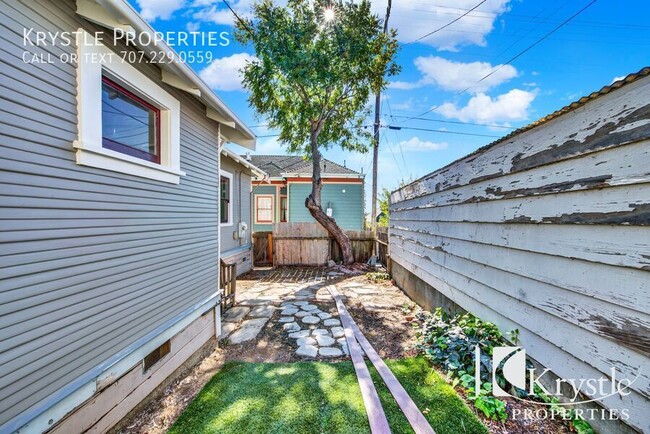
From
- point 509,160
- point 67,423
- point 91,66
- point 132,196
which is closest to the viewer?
point 67,423

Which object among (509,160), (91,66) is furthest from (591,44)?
(91,66)

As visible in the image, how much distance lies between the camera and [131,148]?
7.97 feet

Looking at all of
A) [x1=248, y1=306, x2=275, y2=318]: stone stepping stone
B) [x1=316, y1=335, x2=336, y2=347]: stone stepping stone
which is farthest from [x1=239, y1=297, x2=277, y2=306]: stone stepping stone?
[x1=316, y1=335, x2=336, y2=347]: stone stepping stone

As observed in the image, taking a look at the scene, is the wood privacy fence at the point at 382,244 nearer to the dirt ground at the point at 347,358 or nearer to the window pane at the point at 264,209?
the dirt ground at the point at 347,358

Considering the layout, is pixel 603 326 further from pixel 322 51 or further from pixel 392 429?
pixel 322 51

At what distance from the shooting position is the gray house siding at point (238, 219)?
24.4 ft

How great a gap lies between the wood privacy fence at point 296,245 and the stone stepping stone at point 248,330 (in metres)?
5.02

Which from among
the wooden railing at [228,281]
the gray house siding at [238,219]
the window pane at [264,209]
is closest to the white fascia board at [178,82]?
the wooden railing at [228,281]

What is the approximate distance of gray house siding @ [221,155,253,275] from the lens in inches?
293

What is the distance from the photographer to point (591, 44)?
678cm

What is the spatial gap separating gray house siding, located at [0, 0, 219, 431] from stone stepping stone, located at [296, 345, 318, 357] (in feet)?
5.93

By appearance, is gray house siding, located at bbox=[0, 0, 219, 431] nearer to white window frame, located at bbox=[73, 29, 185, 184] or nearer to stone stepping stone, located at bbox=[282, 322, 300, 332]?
white window frame, located at bbox=[73, 29, 185, 184]

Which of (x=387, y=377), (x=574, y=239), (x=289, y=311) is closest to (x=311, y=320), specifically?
(x=289, y=311)

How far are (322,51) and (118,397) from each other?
8626 mm
